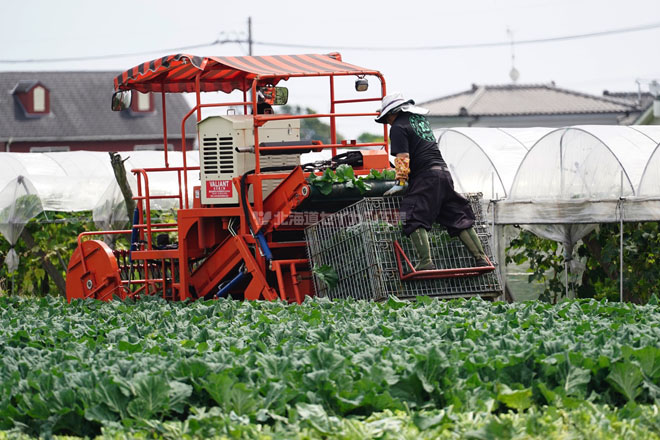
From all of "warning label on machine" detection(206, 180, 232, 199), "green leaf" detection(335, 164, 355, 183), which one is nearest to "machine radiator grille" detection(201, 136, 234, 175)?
"warning label on machine" detection(206, 180, 232, 199)

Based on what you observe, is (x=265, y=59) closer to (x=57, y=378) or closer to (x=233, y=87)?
(x=233, y=87)

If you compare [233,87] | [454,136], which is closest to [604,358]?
[233,87]

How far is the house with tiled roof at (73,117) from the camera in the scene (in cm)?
5709

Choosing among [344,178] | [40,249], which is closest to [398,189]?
[344,178]

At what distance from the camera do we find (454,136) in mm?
17703

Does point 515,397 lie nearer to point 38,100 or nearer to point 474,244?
point 474,244

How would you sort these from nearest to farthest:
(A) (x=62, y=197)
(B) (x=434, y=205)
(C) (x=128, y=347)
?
(C) (x=128, y=347) → (B) (x=434, y=205) → (A) (x=62, y=197)

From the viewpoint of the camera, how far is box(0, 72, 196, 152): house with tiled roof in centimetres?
5709

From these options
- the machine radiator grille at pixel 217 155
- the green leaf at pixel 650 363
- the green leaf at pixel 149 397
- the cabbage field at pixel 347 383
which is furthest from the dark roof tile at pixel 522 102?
the green leaf at pixel 149 397

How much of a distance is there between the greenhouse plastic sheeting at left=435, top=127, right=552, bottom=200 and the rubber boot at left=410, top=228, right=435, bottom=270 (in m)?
6.09

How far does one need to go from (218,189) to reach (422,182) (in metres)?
2.50

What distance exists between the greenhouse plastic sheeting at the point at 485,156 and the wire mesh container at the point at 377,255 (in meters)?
5.60

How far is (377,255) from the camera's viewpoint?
9531 mm

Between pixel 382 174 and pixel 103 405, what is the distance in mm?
5451
